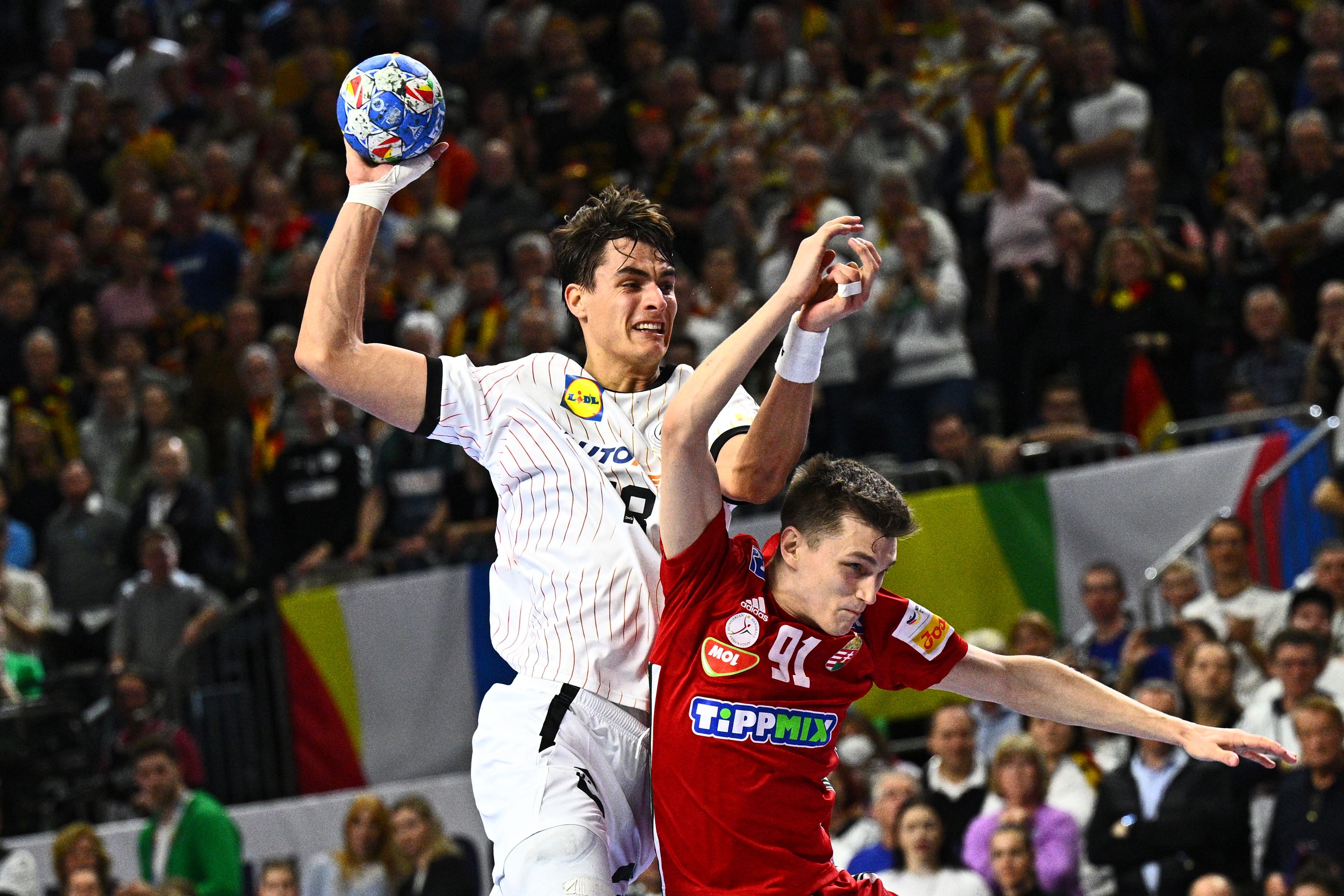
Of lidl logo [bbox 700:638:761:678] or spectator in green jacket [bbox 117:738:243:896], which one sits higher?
lidl logo [bbox 700:638:761:678]

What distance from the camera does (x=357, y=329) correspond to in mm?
5469

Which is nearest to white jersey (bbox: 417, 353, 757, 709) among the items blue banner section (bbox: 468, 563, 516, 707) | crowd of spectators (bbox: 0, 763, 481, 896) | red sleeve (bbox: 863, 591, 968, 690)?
red sleeve (bbox: 863, 591, 968, 690)

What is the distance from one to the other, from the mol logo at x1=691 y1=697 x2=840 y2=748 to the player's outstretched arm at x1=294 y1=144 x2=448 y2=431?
118cm

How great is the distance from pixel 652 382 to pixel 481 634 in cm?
808

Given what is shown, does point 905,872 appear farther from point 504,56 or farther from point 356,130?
point 504,56

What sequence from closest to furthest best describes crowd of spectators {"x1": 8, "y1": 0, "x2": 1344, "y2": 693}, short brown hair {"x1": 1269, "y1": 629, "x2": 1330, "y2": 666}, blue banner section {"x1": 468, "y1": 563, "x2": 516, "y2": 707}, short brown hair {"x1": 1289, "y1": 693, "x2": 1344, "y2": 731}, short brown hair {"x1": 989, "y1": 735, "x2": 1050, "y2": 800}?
short brown hair {"x1": 1289, "y1": 693, "x2": 1344, "y2": 731}
short brown hair {"x1": 1269, "y1": 629, "x2": 1330, "y2": 666}
short brown hair {"x1": 989, "y1": 735, "x2": 1050, "y2": 800}
blue banner section {"x1": 468, "y1": 563, "x2": 516, "y2": 707}
crowd of spectators {"x1": 8, "y1": 0, "x2": 1344, "y2": 693}

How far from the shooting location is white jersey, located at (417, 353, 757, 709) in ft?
17.7

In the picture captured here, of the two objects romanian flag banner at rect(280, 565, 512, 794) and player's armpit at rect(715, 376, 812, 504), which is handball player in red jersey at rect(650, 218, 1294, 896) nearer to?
player's armpit at rect(715, 376, 812, 504)

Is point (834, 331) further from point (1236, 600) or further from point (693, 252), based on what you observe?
point (1236, 600)

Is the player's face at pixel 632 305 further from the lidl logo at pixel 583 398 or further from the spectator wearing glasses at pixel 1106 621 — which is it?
the spectator wearing glasses at pixel 1106 621

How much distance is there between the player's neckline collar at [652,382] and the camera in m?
5.65

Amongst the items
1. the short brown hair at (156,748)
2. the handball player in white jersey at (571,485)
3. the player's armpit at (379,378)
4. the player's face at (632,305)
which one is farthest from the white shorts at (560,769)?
the short brown hair at (156,748)

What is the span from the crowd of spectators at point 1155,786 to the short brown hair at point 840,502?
498cm

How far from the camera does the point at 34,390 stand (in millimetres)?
16609
